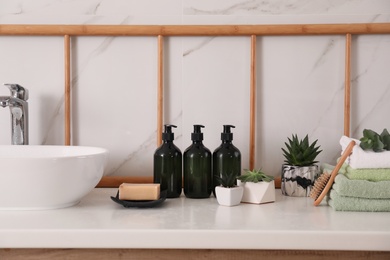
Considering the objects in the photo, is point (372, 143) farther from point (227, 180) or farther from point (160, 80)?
point (160, 80)

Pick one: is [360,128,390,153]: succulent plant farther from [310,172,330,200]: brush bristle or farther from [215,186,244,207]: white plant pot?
[215,186,244,207]: white plant pot

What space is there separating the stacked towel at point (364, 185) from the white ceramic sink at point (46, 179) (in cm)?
55

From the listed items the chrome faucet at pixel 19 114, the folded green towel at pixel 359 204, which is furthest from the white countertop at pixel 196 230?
the chrome faucet at pixel 19 114

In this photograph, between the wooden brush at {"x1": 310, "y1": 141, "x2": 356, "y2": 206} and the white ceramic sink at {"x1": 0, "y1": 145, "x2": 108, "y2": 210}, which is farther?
the wooden brush at {"x1": 310, "y1": 141, "x2": 356, "y2": 206}

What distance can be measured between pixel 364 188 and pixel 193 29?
65 cm

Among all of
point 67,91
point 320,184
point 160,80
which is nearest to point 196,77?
point 160,80

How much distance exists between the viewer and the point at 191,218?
42.7 inches

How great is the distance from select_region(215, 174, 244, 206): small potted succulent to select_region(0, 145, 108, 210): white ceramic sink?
0.29m

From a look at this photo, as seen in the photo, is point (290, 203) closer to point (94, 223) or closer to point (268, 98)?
point (268, 98)

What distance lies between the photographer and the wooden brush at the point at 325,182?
120 cm

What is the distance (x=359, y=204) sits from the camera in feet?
3.77

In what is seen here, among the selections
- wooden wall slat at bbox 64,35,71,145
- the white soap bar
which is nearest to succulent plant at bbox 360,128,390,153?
the white soap bar

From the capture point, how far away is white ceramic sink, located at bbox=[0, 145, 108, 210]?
1069 millimetres

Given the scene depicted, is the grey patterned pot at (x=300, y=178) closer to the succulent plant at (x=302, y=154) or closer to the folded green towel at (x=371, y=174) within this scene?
the succulent plant at (x=302, y=154)
